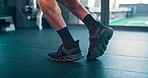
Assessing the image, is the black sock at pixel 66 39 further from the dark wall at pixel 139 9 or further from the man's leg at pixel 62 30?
the dark wall at pixel 139 9

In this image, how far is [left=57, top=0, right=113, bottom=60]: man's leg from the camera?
1.32 m

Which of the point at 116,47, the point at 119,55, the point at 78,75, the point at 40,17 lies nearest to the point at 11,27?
the point at 40,17

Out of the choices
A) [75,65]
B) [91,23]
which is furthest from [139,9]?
[75,65]

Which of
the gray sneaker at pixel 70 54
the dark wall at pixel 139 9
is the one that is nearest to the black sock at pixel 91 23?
the gray sneaker at pixel 70 54

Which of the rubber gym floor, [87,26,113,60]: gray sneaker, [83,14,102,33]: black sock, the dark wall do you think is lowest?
the dark wall

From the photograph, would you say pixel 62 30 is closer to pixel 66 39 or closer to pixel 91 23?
pixel 66 39

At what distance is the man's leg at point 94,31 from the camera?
132cm

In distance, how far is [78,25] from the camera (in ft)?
11.0

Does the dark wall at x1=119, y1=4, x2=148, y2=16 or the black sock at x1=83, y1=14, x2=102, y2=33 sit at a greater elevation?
the black sock at x1=83, y1=14, x2=102, y2=33

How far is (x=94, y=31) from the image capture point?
1.35 m

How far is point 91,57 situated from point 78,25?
6.56 feet

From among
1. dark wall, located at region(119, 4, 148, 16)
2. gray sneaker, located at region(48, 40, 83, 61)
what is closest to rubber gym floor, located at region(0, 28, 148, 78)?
gray sneaker, located at region(48, 40, 83, 61)

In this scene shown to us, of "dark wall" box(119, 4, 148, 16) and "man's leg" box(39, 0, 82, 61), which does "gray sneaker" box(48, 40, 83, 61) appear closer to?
"man's leg" box(39, 0, 82, 61)

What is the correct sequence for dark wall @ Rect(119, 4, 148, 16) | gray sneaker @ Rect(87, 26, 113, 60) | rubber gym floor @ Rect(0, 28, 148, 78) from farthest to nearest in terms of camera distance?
dark wall @ Rect(119, 4, 148, 16) → gray sneaker @ Rect(87, 26, 113, 60) → rubber gym floor @ Rect(0, 28, 148, 78)
